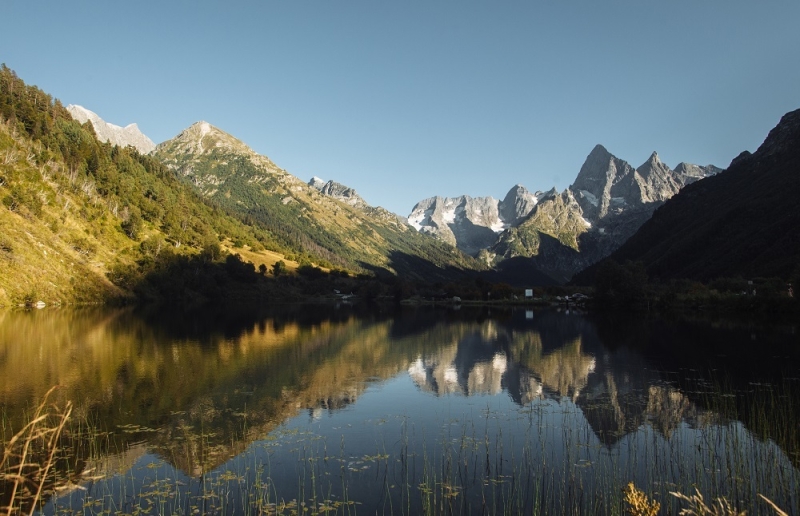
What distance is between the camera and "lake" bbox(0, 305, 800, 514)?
2131cm

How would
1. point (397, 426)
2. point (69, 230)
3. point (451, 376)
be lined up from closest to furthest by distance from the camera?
point (397, 426) < point (451, 376) < point (69, 230)

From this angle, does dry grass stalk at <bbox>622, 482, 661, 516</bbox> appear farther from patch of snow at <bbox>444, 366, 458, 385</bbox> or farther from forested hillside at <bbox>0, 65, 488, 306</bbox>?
forested hillside at <bbox>0, 65, 488, 306</bbox>

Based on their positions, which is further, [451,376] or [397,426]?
[451,376]

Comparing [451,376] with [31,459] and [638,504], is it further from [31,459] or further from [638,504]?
[638,504]

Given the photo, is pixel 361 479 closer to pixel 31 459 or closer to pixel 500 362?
pixel 31 459

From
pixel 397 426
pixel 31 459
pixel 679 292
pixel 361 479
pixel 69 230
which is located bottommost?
pixel 397 426

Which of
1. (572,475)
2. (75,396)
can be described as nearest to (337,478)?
(572,475)

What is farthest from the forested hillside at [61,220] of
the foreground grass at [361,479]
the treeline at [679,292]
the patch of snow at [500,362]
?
the treeline at [679,292]

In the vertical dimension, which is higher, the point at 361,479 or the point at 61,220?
the point at 61,220

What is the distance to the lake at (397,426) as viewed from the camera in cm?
2131

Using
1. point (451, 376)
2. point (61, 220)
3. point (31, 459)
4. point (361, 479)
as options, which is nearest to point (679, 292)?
point (451, 376)

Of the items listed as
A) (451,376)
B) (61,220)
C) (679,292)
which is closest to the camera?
(451,376)

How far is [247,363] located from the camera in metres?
54.2

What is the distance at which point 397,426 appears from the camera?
3303 cm
